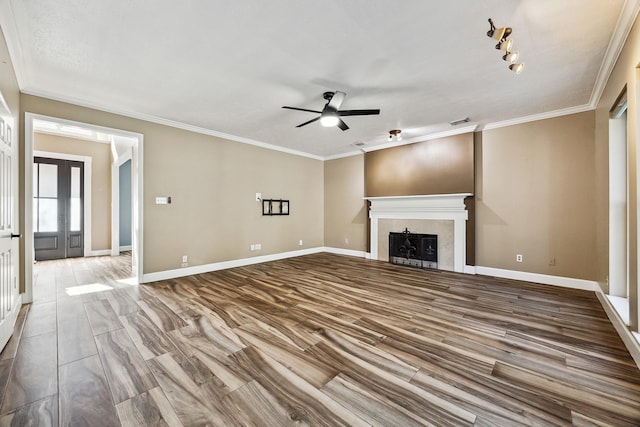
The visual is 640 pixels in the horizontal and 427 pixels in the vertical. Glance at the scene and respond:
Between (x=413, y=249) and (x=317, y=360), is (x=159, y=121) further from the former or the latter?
(x=413, y=249)

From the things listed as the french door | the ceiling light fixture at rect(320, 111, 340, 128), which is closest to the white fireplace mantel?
the ceiling light fixture at rect(320, 111, 340, 128)

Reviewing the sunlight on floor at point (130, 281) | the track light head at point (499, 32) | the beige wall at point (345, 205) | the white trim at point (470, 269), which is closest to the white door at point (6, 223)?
the sunlight on floor at point (130, 281)

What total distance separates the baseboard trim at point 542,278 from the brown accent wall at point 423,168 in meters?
1.51

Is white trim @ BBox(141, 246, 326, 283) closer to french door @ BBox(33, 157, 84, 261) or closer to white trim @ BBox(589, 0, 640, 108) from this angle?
french door @ BBox(33, 157, 84, 261)

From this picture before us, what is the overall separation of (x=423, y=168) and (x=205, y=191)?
4.43m

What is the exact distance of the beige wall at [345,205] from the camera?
21.3 feet

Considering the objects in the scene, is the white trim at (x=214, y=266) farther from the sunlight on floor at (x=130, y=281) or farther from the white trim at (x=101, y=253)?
the white trim at (x=101, y=253)

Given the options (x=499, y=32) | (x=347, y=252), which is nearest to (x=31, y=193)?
(x=499, y=32)

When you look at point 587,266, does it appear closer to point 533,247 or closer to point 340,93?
point 533,247

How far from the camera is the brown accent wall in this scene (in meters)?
4.79

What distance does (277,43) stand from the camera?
237cm

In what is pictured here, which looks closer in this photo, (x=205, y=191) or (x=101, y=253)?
(x=205, y=191)

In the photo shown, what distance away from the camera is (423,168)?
5.30 m

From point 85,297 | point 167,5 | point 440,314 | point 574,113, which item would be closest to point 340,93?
point 167,5
